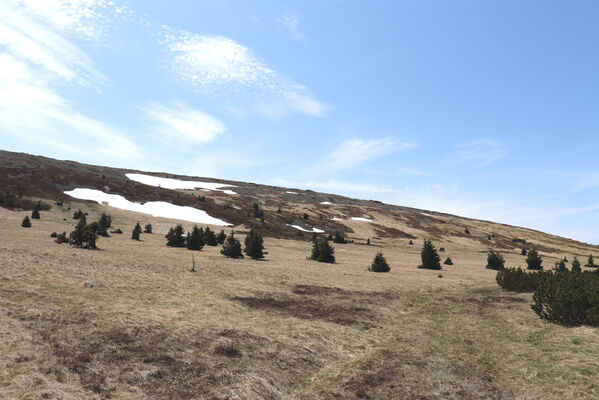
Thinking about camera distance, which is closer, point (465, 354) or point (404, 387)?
point (404, 387)

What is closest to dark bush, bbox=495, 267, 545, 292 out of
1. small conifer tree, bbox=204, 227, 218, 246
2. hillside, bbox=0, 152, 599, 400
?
hillside, bbox=0, 152, 599, 400

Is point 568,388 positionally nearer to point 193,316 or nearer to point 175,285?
point 193,316

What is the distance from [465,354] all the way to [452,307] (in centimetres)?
831

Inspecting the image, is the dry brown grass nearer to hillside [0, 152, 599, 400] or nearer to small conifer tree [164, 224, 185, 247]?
hillside [0, 152, 599, 400]

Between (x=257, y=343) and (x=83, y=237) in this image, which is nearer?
(x=257, y=343)

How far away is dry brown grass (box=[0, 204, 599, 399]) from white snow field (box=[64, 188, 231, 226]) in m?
59.9

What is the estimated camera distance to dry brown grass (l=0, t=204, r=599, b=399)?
8.24 m

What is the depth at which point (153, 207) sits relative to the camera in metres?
84.4

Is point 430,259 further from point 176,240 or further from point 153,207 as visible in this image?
point 153,207

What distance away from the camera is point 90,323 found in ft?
36.7

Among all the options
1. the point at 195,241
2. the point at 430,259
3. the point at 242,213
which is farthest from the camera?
the point at 242,213

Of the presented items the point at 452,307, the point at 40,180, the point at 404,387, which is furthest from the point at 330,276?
the point at 40,180

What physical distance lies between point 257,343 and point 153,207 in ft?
265

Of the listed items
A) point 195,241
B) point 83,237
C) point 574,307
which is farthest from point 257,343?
point 195,241
